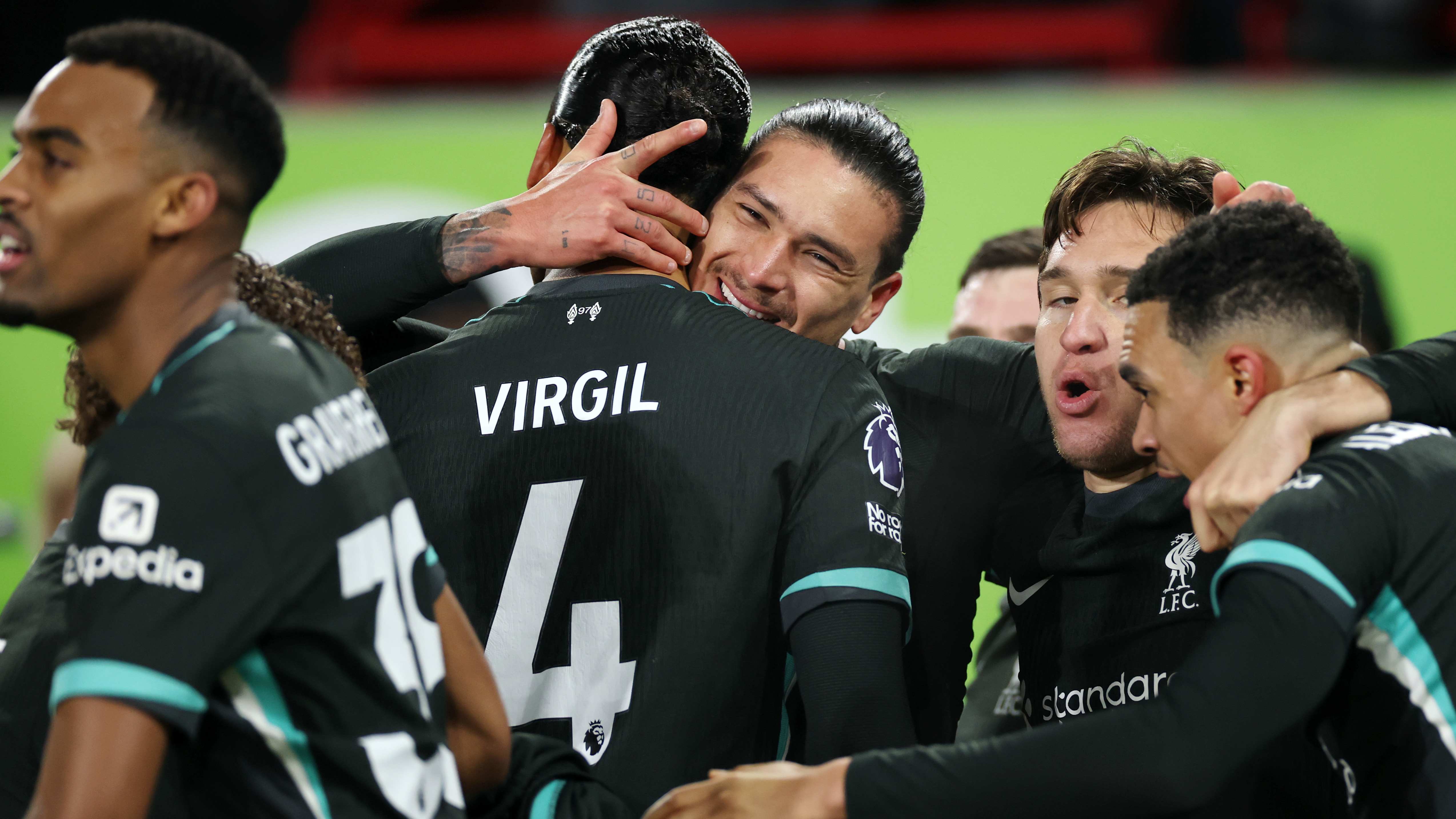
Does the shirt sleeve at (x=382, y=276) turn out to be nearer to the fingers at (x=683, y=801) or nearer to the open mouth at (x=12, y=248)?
the open mouth at (x=12, y=248)

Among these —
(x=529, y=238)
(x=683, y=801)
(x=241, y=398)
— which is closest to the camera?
(x=241, y=398)

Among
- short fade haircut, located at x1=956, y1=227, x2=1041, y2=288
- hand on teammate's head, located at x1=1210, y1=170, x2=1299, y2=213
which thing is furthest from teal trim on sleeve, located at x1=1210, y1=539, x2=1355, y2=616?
short fade haircut, located at x1=956, y1=227, x2=1041, y2=288

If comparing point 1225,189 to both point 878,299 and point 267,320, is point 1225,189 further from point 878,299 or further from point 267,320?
point 267,320

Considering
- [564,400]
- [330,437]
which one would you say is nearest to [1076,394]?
[564,400]

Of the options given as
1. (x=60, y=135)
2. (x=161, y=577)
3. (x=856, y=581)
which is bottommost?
(x=856, y=581)

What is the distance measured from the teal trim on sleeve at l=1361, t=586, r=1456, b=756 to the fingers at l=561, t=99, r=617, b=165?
1422 millimetres

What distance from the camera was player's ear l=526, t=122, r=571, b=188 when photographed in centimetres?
255

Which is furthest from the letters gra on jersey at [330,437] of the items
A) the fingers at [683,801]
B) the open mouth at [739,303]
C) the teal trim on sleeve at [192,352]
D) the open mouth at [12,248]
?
the open mouth at [739,303]

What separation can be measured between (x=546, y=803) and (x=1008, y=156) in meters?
3.81

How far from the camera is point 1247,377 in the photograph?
2.03 metres

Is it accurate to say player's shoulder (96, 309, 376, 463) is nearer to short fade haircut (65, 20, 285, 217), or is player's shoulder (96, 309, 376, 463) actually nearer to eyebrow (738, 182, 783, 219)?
short fade haircut (65, 20, 285, 217)

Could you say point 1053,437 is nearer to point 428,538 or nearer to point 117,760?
point 428,538

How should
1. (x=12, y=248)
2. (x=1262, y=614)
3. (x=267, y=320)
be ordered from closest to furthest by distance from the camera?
(x=12, y=248), (x=1262, y=614), (x=267, y=320)

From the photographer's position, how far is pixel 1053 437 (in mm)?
2818
